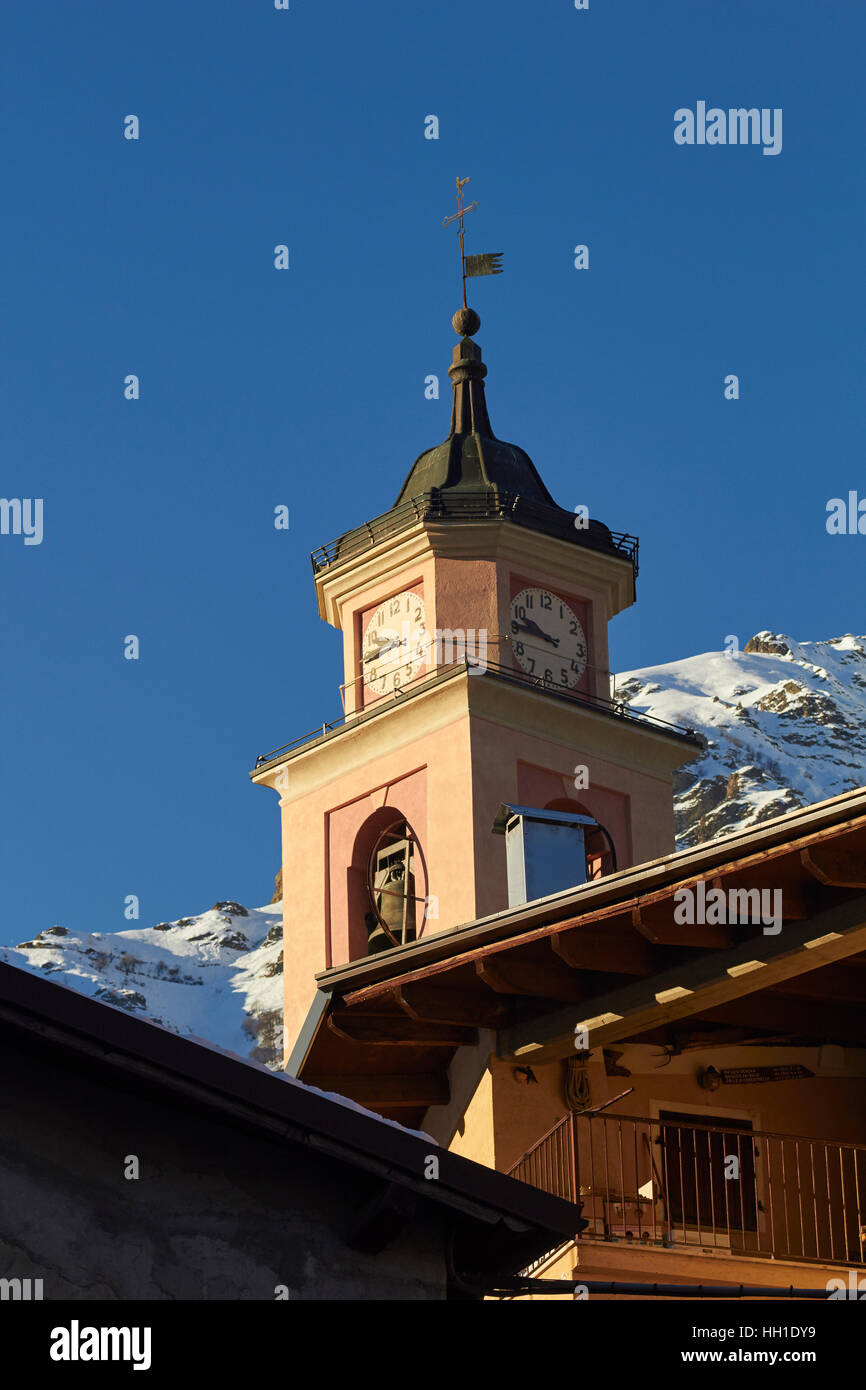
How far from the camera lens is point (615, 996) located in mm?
13922

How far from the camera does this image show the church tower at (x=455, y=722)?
25.4 m

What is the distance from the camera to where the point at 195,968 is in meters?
152

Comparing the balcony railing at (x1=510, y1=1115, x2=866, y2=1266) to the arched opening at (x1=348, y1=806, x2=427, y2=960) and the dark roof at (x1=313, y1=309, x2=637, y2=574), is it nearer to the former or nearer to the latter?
the arched opening at (x1=348, y1=806, x2=427, y2=960)

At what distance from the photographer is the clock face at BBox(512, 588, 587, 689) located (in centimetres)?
2708

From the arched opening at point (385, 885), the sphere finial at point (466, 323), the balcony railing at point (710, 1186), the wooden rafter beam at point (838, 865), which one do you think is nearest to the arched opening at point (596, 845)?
the arched opening at point (385, 885)

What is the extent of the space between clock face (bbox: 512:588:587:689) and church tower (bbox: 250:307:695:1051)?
0.02 metres

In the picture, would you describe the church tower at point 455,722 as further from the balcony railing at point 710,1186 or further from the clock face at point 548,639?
the balcony railing at point 710,1186

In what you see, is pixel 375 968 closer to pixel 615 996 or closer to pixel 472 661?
pixel 615 996

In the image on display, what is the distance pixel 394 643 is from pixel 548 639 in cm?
182

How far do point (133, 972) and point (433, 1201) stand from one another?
14285 cm

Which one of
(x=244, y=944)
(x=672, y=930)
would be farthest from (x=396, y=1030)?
(x=244, y=944)

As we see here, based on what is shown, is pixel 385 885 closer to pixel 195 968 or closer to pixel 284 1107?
pixel 284 1107

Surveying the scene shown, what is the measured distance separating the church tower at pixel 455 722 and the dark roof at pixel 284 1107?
15.3 meters
